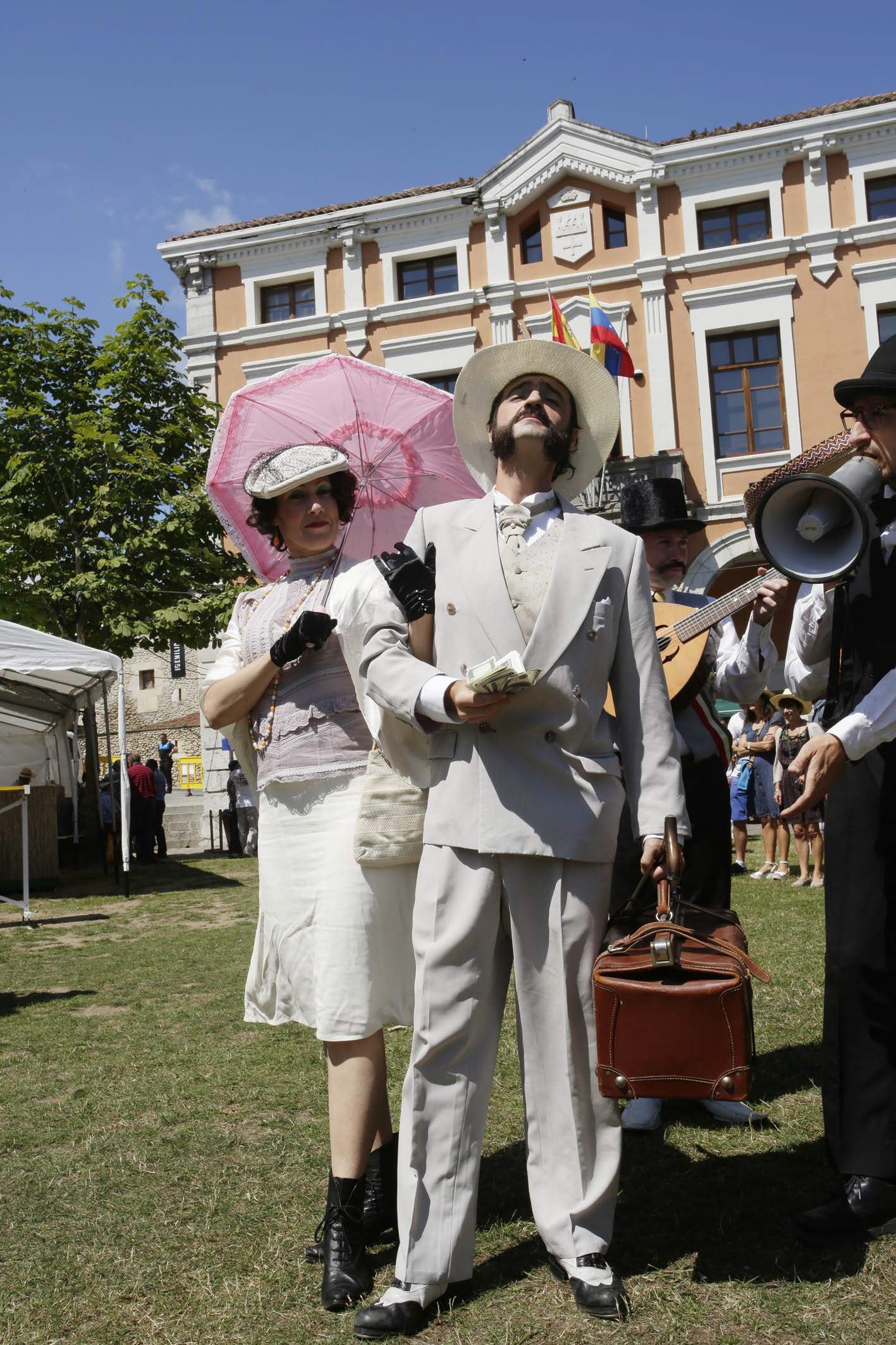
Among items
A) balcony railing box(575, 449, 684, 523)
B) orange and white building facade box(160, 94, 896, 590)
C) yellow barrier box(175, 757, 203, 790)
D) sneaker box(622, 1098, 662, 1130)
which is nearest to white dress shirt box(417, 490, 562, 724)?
sneaker box(622, 1098, 662, 1130)

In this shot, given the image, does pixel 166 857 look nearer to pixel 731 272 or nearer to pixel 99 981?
pixel 99 981

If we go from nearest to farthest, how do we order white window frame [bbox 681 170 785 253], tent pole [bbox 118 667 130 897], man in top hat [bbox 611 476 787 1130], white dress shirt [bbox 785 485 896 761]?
white dress shirt [bbox 785 485 896 761], man in top hat [bbox 611 476 787 1130], tent pole [bbox 118 667 130 897], white window frame [bbox 681 170 785 253]

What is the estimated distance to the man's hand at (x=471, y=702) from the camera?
2.54 meters

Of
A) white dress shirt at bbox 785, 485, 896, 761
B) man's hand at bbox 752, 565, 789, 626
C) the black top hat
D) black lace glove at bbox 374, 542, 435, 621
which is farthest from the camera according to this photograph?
the black top hat

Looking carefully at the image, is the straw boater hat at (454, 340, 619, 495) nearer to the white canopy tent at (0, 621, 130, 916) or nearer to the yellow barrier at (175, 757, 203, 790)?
the white canopy tent at (0, 621, 130, 916)

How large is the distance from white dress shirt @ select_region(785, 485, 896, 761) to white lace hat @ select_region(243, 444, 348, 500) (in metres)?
1.40

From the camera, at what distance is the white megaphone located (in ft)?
9.29


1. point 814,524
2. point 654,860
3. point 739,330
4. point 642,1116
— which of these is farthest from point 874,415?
point 739,330

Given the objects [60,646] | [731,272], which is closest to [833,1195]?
[60,646]

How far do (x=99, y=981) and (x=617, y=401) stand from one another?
6.02 meters

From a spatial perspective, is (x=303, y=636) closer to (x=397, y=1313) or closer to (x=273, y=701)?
(x=273, y=701)

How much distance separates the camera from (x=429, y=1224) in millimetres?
2633

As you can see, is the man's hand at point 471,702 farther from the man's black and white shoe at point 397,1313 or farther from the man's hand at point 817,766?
the man's black and white shoe at point 397,1313

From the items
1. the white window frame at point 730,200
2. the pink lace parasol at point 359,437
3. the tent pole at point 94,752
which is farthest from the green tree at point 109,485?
the pink lace parasol at point 359,437
